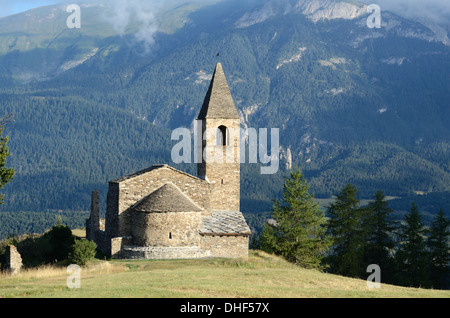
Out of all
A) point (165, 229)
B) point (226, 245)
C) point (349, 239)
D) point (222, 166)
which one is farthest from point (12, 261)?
point (349, 239)

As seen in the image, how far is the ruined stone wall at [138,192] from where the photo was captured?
44.2 m

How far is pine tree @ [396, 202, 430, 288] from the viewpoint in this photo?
5206 centimetres

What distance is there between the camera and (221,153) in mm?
50688

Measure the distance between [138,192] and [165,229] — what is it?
13.0ft

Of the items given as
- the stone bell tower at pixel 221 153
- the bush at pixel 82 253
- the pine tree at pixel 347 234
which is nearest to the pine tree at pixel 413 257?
the pine tree at pixel 347 234

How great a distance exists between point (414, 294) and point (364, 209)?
28888mm

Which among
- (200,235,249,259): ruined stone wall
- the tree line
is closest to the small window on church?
the tree line

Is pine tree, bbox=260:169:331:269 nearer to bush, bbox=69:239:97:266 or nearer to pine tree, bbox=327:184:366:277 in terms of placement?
pine tree, bbox=327:184:366:277

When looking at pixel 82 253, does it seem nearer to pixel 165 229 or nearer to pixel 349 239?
pixel 165 229

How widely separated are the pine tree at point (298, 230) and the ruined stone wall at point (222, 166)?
3824 mm

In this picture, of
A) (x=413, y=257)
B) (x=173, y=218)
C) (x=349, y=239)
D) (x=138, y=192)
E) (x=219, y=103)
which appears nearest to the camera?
(x=173, y=218)
